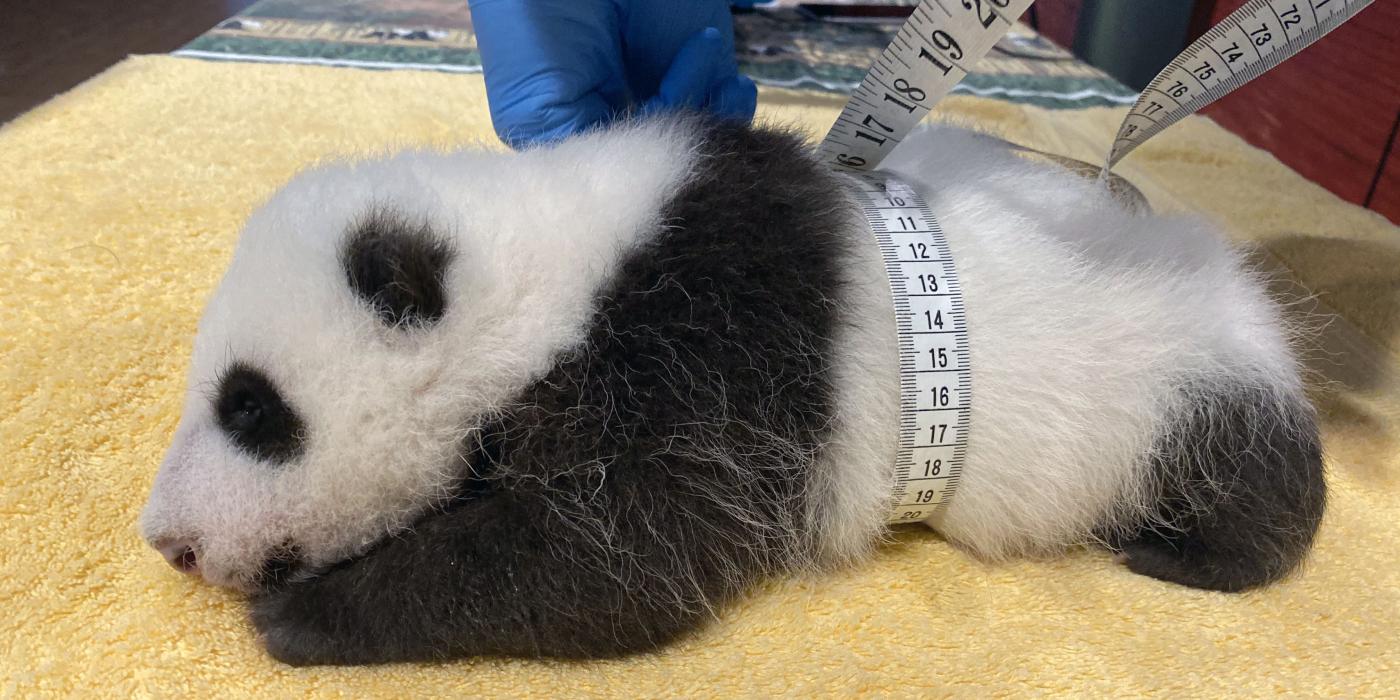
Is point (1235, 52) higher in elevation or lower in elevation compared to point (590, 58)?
higher

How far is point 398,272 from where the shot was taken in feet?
2.74

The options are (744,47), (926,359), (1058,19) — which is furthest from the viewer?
(744,47)

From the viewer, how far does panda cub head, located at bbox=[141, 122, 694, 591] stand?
85 centimetres

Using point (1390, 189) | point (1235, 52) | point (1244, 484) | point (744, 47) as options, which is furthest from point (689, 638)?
point (744, 47)

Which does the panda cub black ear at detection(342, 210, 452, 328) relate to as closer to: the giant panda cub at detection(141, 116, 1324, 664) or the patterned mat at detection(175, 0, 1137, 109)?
the giant panda cub at detection(141, 116, 1324, 664)

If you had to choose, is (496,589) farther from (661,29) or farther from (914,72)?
(661,29)

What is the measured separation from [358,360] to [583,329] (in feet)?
0.71

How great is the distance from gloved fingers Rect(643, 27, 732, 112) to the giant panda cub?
419 millimetres

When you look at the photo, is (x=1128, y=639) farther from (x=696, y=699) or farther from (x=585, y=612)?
(x=585, y=612)

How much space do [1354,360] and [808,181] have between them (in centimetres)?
113

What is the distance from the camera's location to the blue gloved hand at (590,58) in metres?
1.40

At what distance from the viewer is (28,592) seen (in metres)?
0.91

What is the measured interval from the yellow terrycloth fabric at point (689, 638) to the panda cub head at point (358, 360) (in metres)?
0.12

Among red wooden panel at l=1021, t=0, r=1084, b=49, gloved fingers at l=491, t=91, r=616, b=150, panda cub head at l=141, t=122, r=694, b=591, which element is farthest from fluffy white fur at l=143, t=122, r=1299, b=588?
red wooden panel at l=1021, t=0, r=1084, b=49
